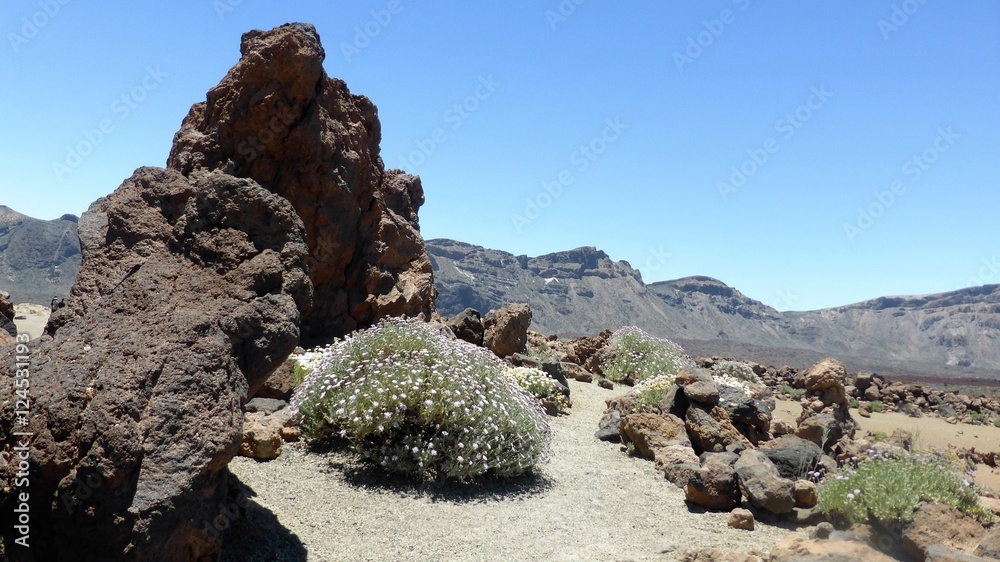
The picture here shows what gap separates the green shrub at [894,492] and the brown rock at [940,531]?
91mm

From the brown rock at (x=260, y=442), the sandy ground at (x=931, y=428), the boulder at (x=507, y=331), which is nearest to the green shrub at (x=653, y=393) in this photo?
the boulder at (x=507, y=331)

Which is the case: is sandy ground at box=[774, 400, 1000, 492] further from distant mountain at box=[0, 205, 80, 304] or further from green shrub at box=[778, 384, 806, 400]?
distant mountain at box=[0, 205, 80, 304]

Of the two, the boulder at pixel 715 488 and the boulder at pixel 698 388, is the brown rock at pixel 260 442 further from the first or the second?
the boulder at pixel 698 388

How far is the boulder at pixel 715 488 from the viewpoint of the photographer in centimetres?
723

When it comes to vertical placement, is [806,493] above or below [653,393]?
below

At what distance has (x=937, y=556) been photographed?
4.61 m

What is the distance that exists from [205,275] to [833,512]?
5835mm

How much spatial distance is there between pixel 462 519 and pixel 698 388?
4.92 meters

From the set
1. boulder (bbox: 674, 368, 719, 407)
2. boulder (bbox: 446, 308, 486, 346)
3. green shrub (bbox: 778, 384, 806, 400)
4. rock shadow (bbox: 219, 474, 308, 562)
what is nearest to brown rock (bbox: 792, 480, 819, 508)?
boulder (bbox: 674, 368, 719, 407)

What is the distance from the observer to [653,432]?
947cm

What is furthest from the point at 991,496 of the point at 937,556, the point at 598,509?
the point at 598,509

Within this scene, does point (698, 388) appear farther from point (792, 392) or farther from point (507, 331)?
point (792, 392)

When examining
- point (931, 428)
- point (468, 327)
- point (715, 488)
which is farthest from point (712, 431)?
point (931, 428)

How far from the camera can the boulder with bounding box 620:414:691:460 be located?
368 inches
